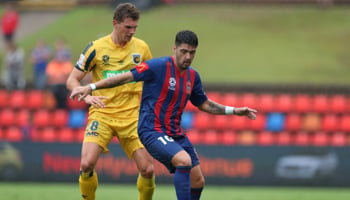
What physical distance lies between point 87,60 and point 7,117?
33.1 feet

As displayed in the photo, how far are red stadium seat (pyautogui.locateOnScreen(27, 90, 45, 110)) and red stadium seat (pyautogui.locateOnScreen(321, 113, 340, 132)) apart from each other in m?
7.14

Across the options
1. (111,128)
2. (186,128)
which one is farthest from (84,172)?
(186,128)

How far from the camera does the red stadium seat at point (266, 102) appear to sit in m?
17.4

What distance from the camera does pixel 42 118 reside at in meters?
17.7

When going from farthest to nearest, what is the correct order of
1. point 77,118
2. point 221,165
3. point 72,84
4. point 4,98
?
point 4,98 < point 77,118 < point 221,165 < point 72,84

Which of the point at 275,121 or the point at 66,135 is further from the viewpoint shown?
the point at 66,135

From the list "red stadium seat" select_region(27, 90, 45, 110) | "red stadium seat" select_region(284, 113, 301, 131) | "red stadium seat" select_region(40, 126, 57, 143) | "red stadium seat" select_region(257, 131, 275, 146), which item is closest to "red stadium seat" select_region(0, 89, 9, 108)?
"red stadium seat" select_region(27, 90, 45, 110)

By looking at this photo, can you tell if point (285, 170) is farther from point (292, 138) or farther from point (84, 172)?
point (84, 172)

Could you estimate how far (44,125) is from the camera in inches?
693

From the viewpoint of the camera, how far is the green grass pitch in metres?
12.4

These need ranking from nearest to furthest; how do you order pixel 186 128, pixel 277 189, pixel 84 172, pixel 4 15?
pixel 84 172 < pixel 277 189 < pixel 186 128 < pixel 4 15

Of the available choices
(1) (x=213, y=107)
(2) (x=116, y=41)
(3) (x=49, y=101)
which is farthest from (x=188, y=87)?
(3) (x=49, y=101)

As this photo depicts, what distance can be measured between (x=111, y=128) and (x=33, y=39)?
14014 millimetres

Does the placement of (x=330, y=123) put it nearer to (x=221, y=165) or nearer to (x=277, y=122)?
(x=277, y=122)
